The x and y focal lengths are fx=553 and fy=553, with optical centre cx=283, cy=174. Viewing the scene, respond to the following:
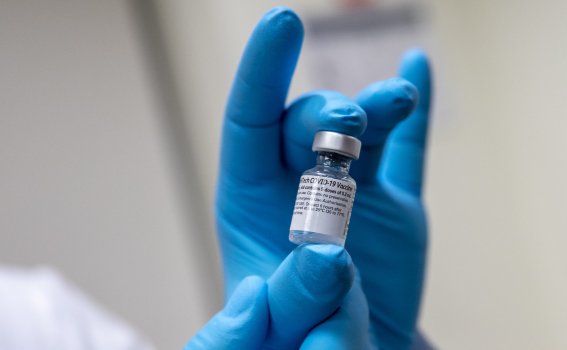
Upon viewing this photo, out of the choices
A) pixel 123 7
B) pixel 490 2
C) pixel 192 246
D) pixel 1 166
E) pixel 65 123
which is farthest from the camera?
pixel 490 2

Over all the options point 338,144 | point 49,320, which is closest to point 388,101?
point 338,144

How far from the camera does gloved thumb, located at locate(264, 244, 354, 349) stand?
588 millimetres

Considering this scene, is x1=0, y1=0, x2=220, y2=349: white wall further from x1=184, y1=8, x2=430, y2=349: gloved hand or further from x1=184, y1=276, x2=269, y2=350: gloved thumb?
x1=184, y1=276, x2=269, y2=350: gloved thumb

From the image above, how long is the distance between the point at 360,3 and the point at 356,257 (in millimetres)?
1108

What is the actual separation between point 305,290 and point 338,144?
0.54 feet

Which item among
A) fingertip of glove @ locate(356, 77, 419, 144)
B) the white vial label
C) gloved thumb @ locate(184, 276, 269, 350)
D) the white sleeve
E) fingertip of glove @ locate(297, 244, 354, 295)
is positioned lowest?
the white sleeve

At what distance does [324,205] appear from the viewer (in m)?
0.57

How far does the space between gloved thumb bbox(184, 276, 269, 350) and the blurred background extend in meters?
0.85

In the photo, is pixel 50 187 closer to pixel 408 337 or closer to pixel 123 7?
pixel 123 7

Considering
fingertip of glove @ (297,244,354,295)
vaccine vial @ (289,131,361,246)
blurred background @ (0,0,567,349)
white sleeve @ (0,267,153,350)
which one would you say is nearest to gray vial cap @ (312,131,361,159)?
vaccine vial @ (289,131,361,246)

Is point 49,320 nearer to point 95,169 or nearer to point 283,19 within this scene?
→ point 95,169

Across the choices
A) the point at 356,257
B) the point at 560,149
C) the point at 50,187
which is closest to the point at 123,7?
the point at 50,187

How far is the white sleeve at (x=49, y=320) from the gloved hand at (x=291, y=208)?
0.37m

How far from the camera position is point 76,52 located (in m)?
1.45
